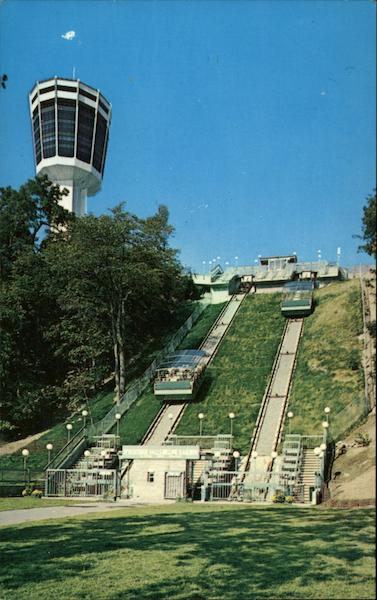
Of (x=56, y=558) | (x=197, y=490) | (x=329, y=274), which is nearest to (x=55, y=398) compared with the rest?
(x=197, y=490)

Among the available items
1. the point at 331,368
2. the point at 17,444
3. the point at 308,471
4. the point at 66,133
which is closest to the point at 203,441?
the point at 308,471

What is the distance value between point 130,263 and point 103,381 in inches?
212

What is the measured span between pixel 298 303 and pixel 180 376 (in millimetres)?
2919

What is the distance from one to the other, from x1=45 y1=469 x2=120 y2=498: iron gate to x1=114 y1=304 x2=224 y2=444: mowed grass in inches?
51.9

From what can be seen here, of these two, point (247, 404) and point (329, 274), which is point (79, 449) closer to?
point (247, 404)

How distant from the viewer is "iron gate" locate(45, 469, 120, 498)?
573 inches

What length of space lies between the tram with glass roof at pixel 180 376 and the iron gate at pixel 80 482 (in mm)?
2282

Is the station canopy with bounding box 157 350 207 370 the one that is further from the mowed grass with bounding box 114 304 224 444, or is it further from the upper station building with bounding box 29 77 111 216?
the upper station building with bounding box 29 77 111 216

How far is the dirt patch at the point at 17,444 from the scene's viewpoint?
A: 18016mm

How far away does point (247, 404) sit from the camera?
1373 centimetres

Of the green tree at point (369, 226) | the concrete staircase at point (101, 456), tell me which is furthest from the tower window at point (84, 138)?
the green tree at point (369, 226)

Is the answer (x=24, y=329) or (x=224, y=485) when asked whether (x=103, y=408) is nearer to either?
(x=224, y=485)

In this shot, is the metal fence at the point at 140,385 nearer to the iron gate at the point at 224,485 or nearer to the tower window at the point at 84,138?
the iron gate at the point at 224,485

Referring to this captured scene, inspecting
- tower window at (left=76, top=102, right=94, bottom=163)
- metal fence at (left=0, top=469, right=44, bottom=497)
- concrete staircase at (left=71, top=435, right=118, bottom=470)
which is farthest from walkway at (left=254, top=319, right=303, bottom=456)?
tower window at (left=76, top=102, right=94, bottom=163)
